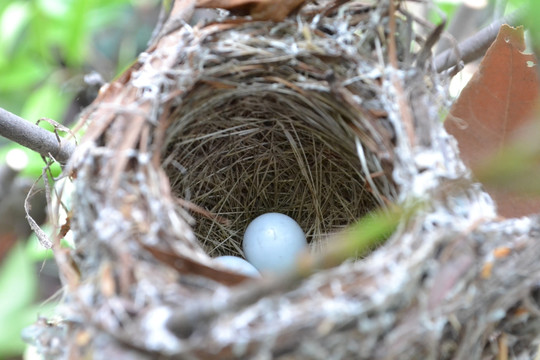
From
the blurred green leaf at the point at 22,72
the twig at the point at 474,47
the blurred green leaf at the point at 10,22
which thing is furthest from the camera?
the blurred green leaf at the point at 22,72

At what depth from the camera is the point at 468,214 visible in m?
0.67

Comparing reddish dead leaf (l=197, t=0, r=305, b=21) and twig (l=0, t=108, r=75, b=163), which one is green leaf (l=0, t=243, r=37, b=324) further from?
reddish dead leaf (l=197, t=0, r=305, b=21)

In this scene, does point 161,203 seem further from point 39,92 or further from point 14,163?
point 39,92

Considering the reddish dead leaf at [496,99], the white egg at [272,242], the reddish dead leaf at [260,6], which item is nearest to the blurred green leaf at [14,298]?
the white egg at [272,242]

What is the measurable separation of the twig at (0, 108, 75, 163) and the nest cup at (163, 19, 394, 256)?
17 cm

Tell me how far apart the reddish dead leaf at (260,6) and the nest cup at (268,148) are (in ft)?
0.07

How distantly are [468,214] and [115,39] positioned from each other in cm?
179

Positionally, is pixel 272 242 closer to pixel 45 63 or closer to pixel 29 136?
pixel 29 136

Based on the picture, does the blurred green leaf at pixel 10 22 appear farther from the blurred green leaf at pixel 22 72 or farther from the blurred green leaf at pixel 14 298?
the blurred green leaf at pixel 14 298

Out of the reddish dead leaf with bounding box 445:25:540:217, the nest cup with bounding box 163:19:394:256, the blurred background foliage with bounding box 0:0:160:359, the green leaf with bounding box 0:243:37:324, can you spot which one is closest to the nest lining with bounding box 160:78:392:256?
the nest cup with bounding box 163:19:394:256

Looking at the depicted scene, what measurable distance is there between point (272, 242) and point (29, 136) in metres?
0.38

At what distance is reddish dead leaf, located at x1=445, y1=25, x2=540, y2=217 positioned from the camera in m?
0.81

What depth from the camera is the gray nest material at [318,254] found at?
0.56m

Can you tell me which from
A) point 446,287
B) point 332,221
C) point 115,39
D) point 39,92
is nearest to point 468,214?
point 446,287
